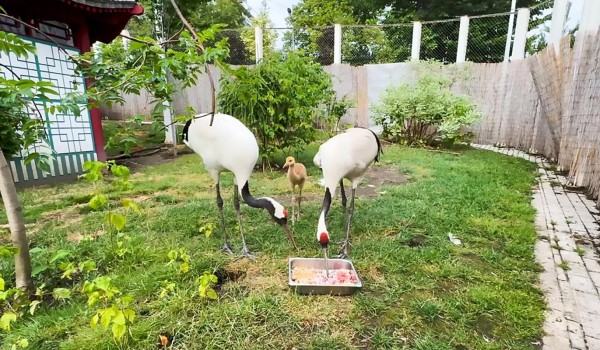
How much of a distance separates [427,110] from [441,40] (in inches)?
205

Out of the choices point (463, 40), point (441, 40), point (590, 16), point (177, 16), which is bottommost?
point (177, 16)

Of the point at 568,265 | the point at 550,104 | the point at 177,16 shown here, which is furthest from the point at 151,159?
the point at 550,104

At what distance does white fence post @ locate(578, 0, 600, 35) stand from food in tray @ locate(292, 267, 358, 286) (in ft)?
15.8

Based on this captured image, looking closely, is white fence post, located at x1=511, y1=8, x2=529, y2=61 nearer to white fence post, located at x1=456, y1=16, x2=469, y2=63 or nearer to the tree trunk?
white fence post, located at x1=456, y1=16, x2=469, y2=63

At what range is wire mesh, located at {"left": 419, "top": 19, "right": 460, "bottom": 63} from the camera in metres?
11.2

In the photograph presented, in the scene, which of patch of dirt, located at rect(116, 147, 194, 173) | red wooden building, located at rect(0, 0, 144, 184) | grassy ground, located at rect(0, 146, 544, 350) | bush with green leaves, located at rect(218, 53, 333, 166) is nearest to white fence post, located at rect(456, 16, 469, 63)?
→ bush with green leaves, located at rect(218, 53, 333, 166)

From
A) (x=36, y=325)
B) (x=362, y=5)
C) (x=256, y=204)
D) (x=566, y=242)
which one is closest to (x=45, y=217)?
(x=36, y=325)

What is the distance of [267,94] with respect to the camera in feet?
17.6

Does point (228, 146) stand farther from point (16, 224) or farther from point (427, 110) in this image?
point (427, 110)

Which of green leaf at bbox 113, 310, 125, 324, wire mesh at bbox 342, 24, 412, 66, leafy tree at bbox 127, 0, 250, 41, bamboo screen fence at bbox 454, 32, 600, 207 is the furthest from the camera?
wire mesh at bbox 342, 24, 412, 66

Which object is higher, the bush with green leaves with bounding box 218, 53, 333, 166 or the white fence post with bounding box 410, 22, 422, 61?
the white fence post with bounding box 410, 22, 422, 61

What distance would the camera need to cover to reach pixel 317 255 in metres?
2.74

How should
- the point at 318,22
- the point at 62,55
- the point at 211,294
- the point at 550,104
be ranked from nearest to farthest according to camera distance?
the point at 211,294, the point at 62,55, the point at 550,104, the point at 318,22

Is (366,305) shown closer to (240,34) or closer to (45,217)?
(45,217)
